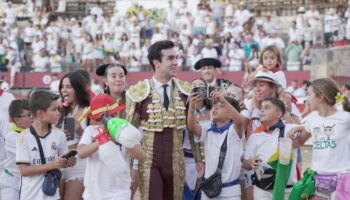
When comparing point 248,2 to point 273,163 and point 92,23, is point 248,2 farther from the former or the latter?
point 273,163

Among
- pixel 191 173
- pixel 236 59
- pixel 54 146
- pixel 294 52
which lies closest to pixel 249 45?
pixel 236 59

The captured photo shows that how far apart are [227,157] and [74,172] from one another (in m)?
1.40

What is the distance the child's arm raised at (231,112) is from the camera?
724 centimetres

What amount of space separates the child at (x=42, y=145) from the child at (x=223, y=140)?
1204mm

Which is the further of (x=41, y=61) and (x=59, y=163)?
(x=41, y=61)

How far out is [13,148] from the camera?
773 centimetres

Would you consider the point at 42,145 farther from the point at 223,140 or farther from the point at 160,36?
the point at 160,36

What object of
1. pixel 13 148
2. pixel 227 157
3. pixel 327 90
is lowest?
pixel 227 157

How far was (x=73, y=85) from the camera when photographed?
315 inches

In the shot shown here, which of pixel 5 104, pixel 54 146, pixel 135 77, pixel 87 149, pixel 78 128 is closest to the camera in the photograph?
pixel 87 149

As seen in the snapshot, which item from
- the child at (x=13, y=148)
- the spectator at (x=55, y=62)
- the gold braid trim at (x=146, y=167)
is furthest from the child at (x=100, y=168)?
the spectator at (x=55, y=62)

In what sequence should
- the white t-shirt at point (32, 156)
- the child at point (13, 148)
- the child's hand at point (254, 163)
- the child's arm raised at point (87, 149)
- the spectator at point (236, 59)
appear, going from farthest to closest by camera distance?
the spectator at point (236, 59)
the child at point (13, 148)
the child's hand at point (254, 163)
the white t-shirt at point (32, 156)
the child's arm raised at point (87, 149)

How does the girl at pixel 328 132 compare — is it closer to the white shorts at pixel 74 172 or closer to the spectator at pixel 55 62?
the white shorts at pixel 74 172

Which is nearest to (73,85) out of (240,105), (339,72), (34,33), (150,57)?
(150,57)
